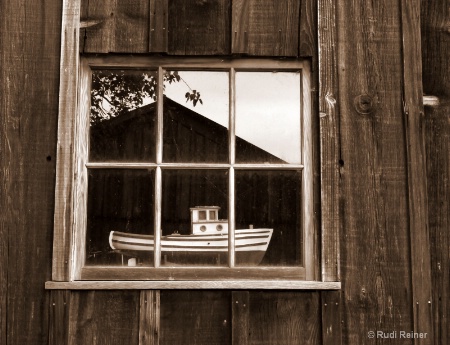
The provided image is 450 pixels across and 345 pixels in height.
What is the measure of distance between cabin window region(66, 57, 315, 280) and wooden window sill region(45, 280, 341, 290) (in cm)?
9

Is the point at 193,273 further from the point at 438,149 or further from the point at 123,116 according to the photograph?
the point at 438,149

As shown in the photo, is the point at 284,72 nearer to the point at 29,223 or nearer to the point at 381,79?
the point at 381,79

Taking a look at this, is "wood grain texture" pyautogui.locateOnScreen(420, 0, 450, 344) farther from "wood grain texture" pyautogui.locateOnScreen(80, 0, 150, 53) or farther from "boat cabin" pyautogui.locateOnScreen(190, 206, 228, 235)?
"wood grain texture" pyautogui.locateOnScreen(80, 0, 150, 53)

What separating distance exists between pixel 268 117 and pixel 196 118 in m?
0.36

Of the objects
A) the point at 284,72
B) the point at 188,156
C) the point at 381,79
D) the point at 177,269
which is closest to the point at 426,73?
the point at 381,79

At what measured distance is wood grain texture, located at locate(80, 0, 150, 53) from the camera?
316cm

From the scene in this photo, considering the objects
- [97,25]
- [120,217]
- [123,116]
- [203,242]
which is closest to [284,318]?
[203,242]

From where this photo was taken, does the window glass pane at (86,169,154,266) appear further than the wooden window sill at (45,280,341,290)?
Yes

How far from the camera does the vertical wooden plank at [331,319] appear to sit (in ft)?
9.75

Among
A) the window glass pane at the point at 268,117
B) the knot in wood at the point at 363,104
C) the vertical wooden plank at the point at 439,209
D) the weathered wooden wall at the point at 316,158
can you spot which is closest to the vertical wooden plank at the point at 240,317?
the weathered wooden wall at the point at 316,158

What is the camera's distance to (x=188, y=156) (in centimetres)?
317

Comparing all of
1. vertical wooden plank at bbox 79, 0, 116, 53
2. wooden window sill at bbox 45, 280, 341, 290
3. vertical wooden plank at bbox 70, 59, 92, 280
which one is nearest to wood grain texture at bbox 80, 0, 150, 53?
vertical wooden plank at bbox 79, 0, 116, 53

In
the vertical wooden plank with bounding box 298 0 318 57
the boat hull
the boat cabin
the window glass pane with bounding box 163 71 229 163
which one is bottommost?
the boat hull

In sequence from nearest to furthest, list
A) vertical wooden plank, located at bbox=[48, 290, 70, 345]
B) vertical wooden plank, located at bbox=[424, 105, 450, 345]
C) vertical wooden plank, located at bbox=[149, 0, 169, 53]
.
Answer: vertical wooden plank, located at bbox=[48, 290, 70, 345] < vertical wooden plank, located at bbox=[424, 105, 450, 345] < vertical wooden plank, located at bbox=[149, 0, 169, 53]
